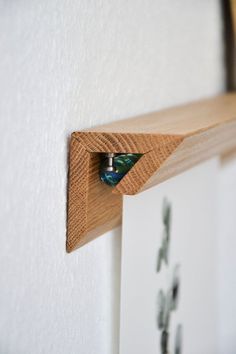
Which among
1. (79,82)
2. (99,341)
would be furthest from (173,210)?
(79,82)

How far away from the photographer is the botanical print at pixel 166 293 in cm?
112

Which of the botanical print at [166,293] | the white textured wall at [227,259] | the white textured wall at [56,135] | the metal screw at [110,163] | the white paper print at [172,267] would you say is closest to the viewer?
the white textured wall at [56,135]

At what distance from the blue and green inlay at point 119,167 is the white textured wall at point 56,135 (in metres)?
0.06

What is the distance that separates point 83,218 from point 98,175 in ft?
0.20

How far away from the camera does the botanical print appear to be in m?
1.12

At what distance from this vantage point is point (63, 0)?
2.51ft

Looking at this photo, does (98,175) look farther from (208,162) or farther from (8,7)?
(208,162)

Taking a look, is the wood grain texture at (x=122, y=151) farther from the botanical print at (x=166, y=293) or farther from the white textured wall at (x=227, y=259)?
the white textured wall at (x=227, y=259)

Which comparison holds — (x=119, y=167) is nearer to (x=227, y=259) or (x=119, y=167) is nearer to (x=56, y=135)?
(x=56, y=135)

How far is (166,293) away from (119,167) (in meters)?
0.38

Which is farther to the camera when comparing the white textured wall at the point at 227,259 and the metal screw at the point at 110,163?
the white textured wall at the point at 227,259

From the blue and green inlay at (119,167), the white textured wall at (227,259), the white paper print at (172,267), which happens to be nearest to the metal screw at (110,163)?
the blue and green inlay at (119,167)

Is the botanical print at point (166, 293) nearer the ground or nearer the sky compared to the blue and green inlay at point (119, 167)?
nearer the ground

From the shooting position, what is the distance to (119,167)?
0.82m
